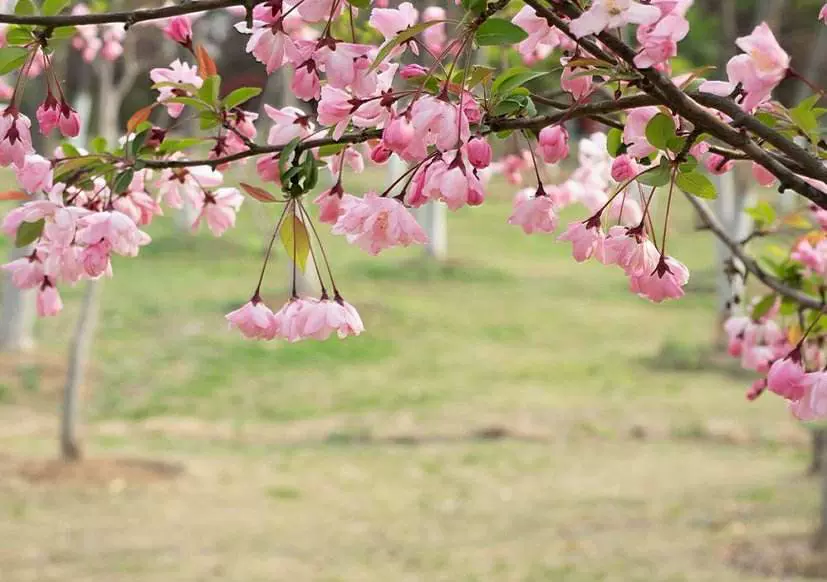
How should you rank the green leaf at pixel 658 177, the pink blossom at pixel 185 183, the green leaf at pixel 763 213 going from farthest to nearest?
the green leaf at pixel 763 213 < the pink blossom at pixel 185 183 < the green leaf at pixel 658 177

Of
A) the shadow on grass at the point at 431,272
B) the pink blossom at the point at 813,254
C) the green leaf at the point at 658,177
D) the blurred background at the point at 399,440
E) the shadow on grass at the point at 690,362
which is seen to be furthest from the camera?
the shadow on grass at the point at 431,272

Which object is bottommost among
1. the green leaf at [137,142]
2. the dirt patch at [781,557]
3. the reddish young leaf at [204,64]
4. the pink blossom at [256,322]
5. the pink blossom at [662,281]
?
the dirt patch at [781,557]

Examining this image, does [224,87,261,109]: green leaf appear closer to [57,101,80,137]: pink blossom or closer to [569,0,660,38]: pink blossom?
[57,101,80,137]: pink blossom

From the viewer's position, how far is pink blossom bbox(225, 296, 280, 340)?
4.44 ft

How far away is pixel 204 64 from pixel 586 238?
55 centimetres

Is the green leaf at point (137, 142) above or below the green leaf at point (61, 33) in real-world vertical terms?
below

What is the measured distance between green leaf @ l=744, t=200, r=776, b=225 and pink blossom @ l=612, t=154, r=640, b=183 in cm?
124

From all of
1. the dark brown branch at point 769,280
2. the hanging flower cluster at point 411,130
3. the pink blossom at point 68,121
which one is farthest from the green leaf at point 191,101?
the dark brown branch at point 769,280

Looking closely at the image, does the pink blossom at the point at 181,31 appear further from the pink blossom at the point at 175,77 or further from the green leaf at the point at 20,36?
the green leaf at the point at 20,36

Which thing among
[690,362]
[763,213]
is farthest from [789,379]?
[690,362]

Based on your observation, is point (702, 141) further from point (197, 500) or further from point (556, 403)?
point (556, 403)

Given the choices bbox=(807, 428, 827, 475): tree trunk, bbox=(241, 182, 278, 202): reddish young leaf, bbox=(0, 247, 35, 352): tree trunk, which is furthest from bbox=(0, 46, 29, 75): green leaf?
bbox=(0, 247, 35, 352): tree trunk

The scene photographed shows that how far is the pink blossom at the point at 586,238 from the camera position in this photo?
1320 millimetres

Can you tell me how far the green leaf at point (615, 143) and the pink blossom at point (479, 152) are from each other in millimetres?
329
